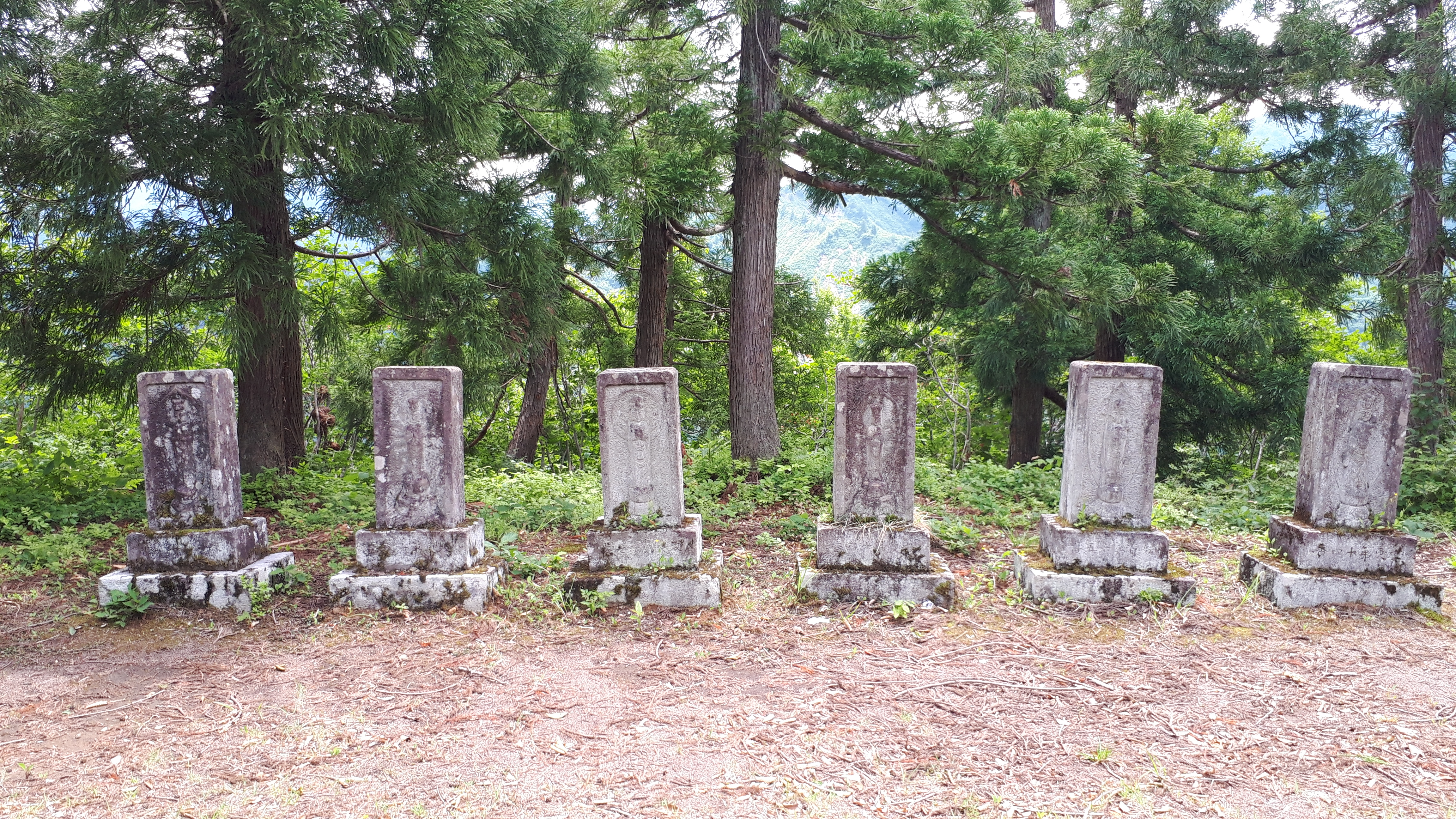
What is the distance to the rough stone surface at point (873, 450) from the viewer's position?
464 cm

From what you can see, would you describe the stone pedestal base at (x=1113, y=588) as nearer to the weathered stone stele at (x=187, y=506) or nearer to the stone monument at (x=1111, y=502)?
the stone monument at (x=1111, y=502)

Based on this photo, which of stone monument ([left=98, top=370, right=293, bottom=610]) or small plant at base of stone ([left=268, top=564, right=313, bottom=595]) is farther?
small plant at base of stone ([left=268, top=564, right=313, bottom=595])

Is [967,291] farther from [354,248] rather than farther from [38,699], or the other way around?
[38,699]

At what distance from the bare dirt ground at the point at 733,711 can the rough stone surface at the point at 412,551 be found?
0.32m

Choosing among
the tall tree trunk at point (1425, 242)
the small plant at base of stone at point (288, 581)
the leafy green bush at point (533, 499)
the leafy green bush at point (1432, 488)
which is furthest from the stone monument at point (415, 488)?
the tall tree trunk at point (1425, 242)

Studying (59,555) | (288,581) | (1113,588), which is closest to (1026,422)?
(1113,588)

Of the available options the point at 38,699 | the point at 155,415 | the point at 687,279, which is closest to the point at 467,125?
the point at 155,415

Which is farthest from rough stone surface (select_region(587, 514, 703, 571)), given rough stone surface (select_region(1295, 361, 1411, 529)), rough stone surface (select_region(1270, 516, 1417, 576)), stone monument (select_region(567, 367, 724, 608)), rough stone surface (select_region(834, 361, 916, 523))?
rough stone surface (select_region(1295, 361, 1411, 529))

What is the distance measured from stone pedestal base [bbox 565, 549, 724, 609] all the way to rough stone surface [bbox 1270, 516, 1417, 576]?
3370 mm

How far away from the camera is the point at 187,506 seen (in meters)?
4.61

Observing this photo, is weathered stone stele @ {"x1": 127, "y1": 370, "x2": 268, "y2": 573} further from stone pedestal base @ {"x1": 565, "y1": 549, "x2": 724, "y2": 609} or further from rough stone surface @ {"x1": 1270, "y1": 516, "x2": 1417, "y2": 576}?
rough stone surface @ {"x1": 1270, "y1": 516, "x2": 1417, "y2": 576}

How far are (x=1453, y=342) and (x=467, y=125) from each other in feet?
34.7

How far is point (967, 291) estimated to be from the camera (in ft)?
31.5

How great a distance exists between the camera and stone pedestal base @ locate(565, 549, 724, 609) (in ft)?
15.0
